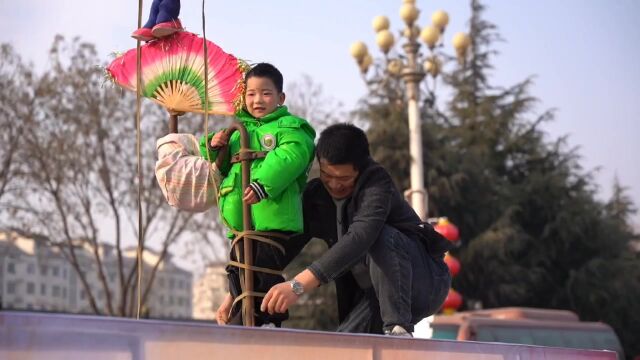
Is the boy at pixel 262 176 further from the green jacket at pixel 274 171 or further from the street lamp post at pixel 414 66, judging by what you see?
the street lamp post at pixel 414 66

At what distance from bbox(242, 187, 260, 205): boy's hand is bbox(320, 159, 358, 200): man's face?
0.89 ft

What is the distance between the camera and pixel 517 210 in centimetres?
2459

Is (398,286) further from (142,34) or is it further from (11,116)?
(11,116)

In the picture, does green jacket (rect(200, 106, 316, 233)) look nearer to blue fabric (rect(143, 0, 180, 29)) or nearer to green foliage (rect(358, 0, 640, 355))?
blue fabric (rect(143, 0, 180, 29))

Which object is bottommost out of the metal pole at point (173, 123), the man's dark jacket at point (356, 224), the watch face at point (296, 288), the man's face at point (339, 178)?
the watch face at point (296, 288)

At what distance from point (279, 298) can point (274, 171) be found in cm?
45

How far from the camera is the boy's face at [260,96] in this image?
3545 mm

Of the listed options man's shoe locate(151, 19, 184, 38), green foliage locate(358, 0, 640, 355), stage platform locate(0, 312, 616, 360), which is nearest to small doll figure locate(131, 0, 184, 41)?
man's shoe locate(151, 19, 184, 38)

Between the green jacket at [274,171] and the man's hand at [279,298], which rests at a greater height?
the green jacket at [274,171]

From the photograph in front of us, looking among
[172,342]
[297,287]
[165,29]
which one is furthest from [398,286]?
[172,342]

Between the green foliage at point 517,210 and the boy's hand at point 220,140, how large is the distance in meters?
19.8

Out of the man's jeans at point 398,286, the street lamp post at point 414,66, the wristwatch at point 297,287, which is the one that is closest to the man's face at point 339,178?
the man's jeans at point 398,286

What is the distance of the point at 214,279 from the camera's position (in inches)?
1044

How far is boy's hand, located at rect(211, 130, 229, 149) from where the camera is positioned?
139 inches
